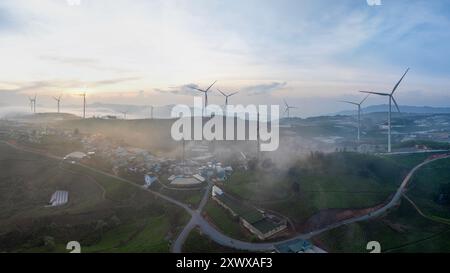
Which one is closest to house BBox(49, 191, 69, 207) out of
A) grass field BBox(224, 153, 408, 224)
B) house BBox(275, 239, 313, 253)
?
grass field BBox(224, 153, 408, 224)

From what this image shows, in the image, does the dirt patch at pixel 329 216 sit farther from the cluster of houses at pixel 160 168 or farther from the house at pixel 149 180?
the house at pixel 149 180

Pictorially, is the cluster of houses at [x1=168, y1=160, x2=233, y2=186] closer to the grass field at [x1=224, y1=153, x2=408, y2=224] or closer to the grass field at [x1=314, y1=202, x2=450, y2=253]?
the grass field at [x1=224, y1=153, x2=408, y2=224]

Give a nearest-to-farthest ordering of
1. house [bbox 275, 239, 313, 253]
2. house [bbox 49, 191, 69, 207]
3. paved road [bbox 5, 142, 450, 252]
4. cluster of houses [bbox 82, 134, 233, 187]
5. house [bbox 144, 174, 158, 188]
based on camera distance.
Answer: house [bbox 275, 239, 313, 253], paved road [bbox 5, 142, 450, 252], house [bbox 49, 191, 69, 207], house [bbox 144, 174, 158, 188], cluster of houses [bbox 82, 134, 233, 187]

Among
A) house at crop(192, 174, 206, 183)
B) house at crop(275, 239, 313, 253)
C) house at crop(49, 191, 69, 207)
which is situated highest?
house at crop(192, 174, 206, 183)

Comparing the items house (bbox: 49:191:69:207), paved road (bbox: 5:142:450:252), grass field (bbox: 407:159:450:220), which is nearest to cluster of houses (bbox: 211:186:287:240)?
paved road (bbox: 5:142:450:252)

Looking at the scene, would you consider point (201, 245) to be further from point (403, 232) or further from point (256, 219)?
point (403, 232)

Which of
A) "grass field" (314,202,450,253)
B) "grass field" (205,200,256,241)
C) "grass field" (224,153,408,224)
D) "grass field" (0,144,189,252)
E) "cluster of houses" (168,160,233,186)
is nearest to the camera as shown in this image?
"grass field" (314,202,450,253)

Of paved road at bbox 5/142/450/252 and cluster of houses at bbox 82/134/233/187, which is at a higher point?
cluster of houses at bbox 82/134/233/187

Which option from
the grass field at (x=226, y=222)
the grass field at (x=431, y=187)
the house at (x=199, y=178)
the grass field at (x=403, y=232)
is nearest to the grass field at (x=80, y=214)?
the grass field at (x=226, y=222)

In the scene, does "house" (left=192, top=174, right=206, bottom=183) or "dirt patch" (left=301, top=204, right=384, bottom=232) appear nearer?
"dirt patch" (left=301, top=204, right=384, bottom=232)
